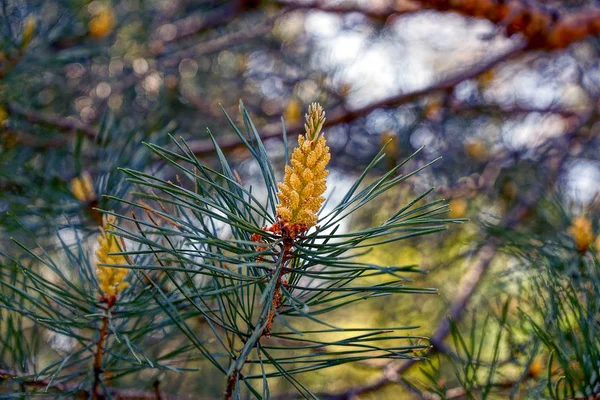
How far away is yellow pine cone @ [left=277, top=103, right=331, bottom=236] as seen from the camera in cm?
41

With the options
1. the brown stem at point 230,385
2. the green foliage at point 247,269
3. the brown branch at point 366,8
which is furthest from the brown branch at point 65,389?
the brown branch at point 366,8

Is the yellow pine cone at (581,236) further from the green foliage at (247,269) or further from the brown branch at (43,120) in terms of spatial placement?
the brown branch at (43,120)

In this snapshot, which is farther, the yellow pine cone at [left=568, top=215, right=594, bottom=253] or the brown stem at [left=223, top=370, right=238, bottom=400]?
the yellow pine cone at [left=568, top=215, right=594, bottom=253]

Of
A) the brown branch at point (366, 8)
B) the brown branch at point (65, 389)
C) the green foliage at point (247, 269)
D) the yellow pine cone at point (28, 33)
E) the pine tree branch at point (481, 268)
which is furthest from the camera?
the brown branch at point (366, 8)

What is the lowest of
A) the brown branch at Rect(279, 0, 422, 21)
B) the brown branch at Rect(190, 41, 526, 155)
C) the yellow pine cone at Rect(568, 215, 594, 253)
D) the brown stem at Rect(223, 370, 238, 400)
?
the brown stem at Rect(223, 370, 238, 400)

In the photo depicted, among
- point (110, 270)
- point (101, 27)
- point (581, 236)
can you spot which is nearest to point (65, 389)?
point (110, 270)

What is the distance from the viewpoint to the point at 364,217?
5.42 ft

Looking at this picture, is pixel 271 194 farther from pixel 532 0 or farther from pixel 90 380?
pixel 532 0

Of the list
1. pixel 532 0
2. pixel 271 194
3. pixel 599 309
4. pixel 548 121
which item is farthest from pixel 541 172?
pixel 271 194

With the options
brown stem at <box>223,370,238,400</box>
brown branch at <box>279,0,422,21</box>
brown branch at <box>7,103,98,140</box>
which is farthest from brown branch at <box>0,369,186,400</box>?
brown branch at <box>279,0,422,21</box>

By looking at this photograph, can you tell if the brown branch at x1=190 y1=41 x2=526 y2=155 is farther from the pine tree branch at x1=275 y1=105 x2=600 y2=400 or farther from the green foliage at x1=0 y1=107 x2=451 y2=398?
the green foliage at x1=0 y1=107 x2=451 y2=398

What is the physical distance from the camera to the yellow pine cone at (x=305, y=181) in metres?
0.41

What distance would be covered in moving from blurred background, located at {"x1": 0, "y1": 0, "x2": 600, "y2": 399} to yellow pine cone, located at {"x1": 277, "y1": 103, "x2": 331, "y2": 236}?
0.32m

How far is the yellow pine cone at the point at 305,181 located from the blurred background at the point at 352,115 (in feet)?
1.05
